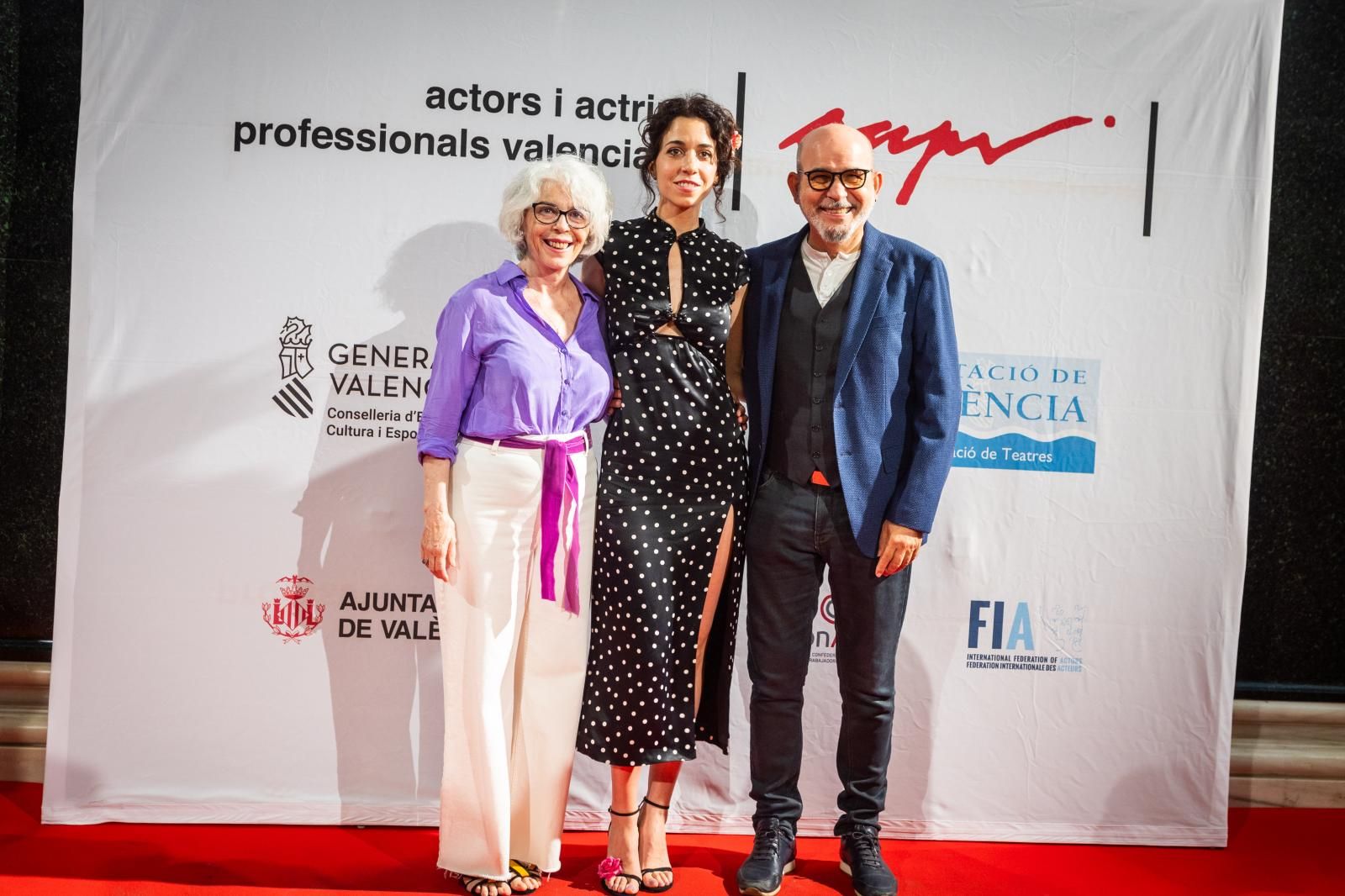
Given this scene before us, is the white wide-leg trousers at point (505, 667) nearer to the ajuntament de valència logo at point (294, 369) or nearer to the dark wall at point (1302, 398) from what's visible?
the ajuntament de valència logo at point (294, 369)

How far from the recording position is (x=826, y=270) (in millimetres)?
2512

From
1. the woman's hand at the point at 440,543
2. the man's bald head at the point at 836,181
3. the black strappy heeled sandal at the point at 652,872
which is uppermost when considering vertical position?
the man's bald head at the point at 836,181

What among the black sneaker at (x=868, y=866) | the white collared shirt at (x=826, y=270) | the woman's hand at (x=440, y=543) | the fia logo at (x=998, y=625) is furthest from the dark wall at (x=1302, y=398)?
the woman's hand at (x=440, y=543)

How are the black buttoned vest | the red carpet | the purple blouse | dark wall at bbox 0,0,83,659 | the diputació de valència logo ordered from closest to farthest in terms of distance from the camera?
the purple blouse → the black buttoned vest → the red carpet → the diputació de valència logo → dark wall at bbox 0,0,83,659

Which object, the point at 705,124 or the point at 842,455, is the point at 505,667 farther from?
the point at 705,124

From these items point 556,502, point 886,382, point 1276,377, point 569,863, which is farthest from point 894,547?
point 1276,377

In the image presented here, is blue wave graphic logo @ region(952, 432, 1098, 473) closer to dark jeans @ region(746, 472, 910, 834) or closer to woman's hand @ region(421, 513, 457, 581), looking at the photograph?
dark jeans @ region(746, 472, 910, 834)

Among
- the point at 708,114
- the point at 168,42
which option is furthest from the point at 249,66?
the point at 708,114

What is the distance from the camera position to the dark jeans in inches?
97.9

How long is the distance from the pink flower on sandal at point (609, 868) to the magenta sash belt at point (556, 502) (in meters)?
0.64

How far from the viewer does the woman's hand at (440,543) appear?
2.36 m

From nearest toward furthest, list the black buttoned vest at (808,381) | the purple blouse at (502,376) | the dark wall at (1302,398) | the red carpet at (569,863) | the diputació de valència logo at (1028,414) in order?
the purple blouse at (502,376), the black buttoned vest at (808,381), the red carpet at (569,863), the diputació de valència logo at (1028,414), the dark wall at (1302,398)
